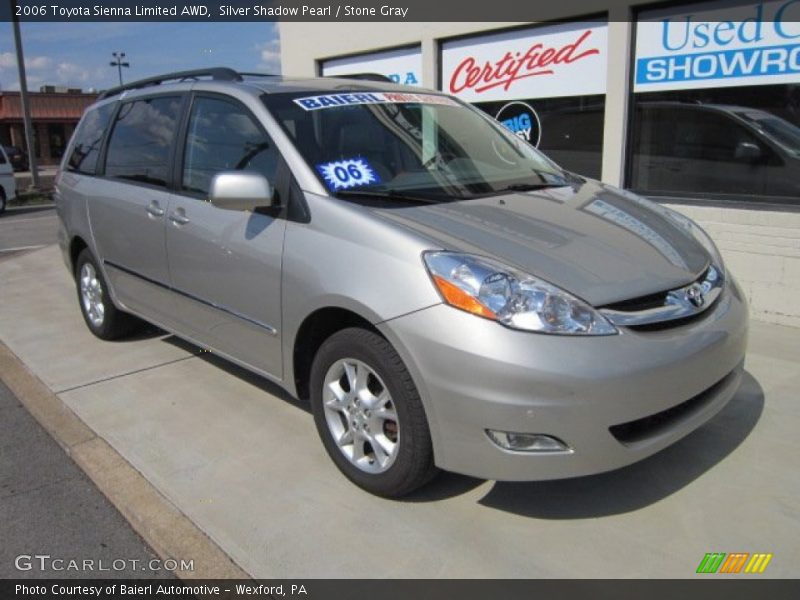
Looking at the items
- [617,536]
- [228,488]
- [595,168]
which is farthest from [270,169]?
[595,168]

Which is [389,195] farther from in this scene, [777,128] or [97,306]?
[777,128]

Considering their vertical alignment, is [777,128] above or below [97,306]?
above

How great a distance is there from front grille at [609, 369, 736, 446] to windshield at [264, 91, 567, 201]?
1.33 meters

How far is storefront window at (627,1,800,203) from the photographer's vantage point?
5121mm

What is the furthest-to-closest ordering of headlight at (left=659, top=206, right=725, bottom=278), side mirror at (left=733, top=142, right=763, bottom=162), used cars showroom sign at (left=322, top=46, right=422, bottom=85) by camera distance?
1. used cars showroom sign at (left=322, top=46, right=422, bottom=85)
2. side mirror at (left=733, top=142, right=763, bottom=162)
3. headlight at (left=659, top=206, right=725, bottom=278)

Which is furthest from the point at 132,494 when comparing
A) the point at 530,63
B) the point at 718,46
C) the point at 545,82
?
the point at 530,63

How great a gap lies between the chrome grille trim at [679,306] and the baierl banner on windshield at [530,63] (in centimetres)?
378

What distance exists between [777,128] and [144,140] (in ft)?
15.2

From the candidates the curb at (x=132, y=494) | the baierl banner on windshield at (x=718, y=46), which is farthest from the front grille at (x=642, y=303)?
the baierl banner on windshield at (x=718, y=46)

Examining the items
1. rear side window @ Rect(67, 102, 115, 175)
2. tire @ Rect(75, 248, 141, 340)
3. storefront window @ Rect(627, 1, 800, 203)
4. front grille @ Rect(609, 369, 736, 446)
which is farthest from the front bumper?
rear side window @ Rect(67, 102, 115, 175)

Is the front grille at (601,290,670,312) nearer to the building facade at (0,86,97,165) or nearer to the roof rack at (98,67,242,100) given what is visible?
the roof rack at (98,67,242,100)

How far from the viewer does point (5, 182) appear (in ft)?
59.3

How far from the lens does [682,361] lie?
8.50ft

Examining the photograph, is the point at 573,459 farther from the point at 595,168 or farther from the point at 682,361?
the point at 595,168
